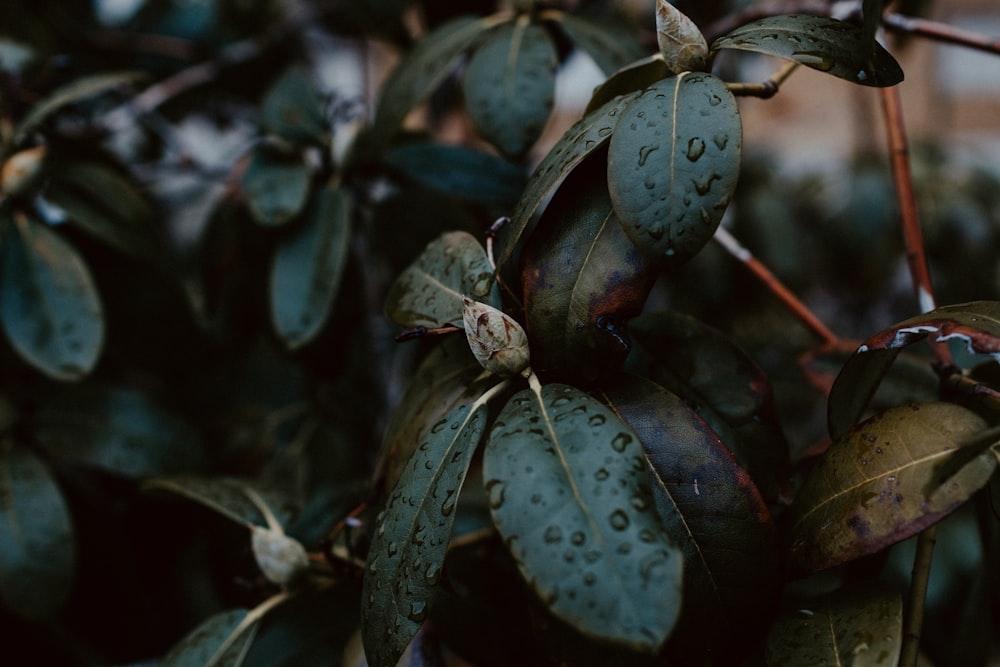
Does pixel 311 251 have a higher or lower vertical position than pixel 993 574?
higher

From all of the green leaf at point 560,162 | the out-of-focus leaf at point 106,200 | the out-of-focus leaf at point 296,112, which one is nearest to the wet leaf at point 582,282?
the green leaf at point 560,162

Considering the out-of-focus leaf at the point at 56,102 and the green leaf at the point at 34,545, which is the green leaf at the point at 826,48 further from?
the green leaf at the point at 34,545

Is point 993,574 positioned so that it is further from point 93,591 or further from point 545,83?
point 93,591

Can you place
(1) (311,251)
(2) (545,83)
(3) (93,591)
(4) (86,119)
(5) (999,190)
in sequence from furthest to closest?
1. (5) (999,190)
2. (4) (86,119)
3. (3) (93,591)
4. (1) (311,251)
5. (2) (545,83)

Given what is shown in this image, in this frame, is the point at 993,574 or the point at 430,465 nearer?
the point at 430,465

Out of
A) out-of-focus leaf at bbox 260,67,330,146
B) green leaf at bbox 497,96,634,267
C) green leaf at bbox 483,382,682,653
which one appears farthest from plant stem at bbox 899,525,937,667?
out-of-focus leaf at bbox 260,67,330,146

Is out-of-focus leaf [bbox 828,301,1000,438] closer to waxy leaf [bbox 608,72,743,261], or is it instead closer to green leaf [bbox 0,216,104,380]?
waxy leaf [bbox 608,72,743,261]

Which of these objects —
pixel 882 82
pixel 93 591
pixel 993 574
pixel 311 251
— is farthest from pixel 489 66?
pixel 93 591

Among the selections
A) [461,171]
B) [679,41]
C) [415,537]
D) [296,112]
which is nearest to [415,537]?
[415,537]
